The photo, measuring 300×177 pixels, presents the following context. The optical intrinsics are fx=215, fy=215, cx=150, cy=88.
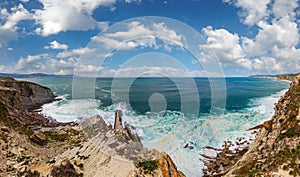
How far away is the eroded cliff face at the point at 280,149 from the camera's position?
48.3ft

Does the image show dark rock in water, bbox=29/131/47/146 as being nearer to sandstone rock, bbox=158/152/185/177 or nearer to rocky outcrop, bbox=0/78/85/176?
rocky outcrop, bbox=0/78/85/176

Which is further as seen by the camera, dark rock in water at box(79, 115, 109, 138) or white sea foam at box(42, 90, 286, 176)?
white sea foam at box(42, 90, 286, 176)

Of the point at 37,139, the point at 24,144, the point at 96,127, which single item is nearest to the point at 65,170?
the point at 96,127

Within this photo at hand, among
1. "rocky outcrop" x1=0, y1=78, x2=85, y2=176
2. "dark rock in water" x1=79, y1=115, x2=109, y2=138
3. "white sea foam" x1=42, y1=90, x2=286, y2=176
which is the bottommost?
"white sea foam" x1=42, y1=90, x2=286, y2=176

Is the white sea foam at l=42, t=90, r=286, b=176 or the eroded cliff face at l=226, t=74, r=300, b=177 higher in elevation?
the eroded cliff face at l=226, t=74, r=300, b=177

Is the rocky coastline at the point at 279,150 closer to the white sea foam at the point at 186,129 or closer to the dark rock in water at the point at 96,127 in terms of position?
the white sea foam at the point at 186,129

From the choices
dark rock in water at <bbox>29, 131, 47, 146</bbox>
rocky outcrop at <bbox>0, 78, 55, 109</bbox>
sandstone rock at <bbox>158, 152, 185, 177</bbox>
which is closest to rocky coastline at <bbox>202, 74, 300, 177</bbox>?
sandstone rock at <bbox>158, 152, 185, 177</bbox>

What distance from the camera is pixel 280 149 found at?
642 inches

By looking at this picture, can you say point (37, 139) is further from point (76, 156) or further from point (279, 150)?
point (279, 150)

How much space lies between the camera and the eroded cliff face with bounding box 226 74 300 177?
48.3 ft

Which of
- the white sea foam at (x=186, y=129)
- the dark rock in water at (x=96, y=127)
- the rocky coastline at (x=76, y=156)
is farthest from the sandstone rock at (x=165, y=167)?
the white sea foam at (x=186, y=129)

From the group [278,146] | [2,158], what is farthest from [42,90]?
[278,146]

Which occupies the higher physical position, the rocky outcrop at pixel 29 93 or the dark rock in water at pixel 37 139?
the rocky outcrop at pixel 29 93

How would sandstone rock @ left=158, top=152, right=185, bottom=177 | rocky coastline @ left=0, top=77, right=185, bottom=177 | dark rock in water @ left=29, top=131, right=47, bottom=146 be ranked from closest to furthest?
rocky coastline @ left=0, top=77, right=185, bottom=177, sandstone rock @ left=158, top=152, right=185, bottom=177, dark rock in water @ left=29, top=131, right=47, bottom=146
